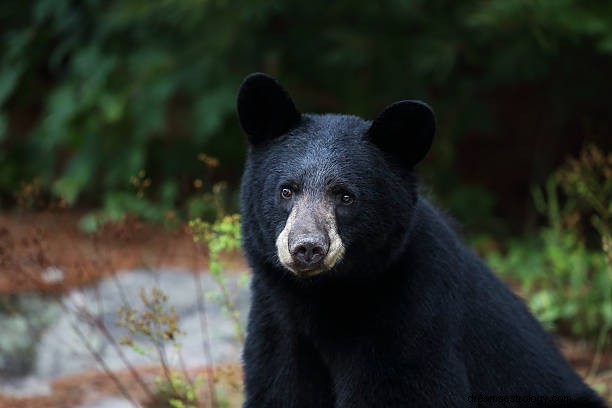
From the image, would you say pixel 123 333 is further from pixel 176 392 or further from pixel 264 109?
pixel 264 109

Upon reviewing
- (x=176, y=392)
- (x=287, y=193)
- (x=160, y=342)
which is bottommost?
(x=176, y=392)

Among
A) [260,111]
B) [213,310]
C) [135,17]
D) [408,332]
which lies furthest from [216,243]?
[135,17]

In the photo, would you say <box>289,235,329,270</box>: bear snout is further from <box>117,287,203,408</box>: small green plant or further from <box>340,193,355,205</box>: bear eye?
<box>117,287,203,408</box>: small green plant

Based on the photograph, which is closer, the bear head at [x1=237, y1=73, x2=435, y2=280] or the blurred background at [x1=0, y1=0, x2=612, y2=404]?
the bear head at [x1=237, y1=73, x2=435, y2=280]

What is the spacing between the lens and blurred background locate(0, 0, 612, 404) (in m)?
7.67

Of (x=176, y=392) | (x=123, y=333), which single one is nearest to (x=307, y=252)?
(x=176, y=392)

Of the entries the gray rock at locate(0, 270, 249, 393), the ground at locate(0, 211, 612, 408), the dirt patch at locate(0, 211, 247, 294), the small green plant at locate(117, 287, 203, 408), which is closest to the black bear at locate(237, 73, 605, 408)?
the small green plant at locate(117, 287, 203, 408)

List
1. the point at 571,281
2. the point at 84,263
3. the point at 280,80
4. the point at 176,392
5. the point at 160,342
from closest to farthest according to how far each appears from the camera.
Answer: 1. the point at 176,392
2. the point at 160,342
3. the point at 84,263
4. the point at 571,281
5. the point at 280,80

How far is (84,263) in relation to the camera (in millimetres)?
4895

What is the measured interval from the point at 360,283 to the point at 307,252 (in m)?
0.35

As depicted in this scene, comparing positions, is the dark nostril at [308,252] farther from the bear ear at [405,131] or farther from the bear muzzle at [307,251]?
the bear ear at [405,131]

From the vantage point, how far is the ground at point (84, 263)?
4539mm

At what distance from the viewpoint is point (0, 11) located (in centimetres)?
933

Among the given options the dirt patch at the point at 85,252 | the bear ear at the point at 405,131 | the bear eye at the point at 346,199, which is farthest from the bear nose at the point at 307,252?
the dirt patch at the point at 85,252
